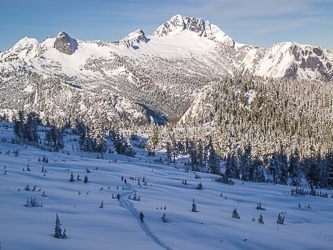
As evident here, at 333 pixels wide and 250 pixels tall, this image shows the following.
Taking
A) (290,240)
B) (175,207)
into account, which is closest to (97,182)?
(175,207)

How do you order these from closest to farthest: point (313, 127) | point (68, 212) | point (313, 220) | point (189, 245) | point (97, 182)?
point (189, 245) → point (68, 212) → point (313, 220) → point (97, 182) → point (313, 127)

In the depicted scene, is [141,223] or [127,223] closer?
[127,223]

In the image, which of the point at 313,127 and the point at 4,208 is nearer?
the point at 4,208

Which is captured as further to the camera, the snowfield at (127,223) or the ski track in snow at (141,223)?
the ski track in snow at (141,223)

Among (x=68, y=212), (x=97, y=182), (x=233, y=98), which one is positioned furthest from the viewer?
(x=233, y=98)

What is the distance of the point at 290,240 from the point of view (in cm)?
809

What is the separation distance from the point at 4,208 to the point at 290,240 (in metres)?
9.54

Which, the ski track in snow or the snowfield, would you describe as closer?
the snowfield

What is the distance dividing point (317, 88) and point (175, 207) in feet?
634

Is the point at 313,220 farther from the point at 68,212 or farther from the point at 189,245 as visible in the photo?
the point at 68,212

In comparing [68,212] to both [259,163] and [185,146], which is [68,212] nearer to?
[259,163]

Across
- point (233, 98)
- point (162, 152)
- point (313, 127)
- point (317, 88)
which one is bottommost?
point (162, 152)

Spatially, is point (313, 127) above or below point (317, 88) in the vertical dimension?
below

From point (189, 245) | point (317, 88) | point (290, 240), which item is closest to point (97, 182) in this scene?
point (189, 245)
